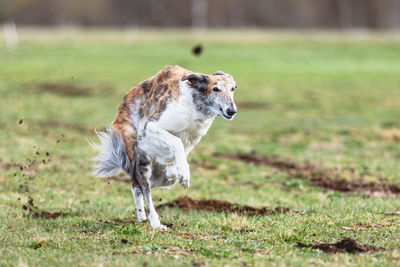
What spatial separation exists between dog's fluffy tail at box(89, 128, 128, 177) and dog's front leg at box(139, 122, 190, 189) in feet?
1.49

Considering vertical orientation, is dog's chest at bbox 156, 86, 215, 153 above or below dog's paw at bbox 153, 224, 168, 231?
above

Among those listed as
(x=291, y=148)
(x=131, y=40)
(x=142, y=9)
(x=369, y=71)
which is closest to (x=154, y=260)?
(x=291, y=148)

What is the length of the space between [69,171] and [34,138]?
4.43 meters

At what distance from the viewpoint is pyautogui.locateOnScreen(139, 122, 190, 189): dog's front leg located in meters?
7.79

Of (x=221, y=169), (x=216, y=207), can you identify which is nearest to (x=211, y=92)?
(x=216, y=207)

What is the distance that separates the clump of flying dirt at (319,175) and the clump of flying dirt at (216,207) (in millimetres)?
2890

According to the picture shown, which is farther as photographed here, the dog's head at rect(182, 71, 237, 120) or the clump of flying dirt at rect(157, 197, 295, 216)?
the clump of flying dirt at rect(157, 197, 295, 216)

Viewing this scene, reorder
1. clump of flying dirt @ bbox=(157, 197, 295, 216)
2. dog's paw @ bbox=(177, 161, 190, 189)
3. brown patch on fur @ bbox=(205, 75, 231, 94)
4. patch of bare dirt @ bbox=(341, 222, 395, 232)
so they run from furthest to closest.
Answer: clump of flying dirt @ bbox=(157, 197, 295, 216)
patch of bare dirt @ bbox=(341, 222, 395, 232)
brown patch on fur @ bbox=(205, 75, 231, 94)
dog's paw @ bbox=(177, 161, 190, 189)

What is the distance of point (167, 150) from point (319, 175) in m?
6.32

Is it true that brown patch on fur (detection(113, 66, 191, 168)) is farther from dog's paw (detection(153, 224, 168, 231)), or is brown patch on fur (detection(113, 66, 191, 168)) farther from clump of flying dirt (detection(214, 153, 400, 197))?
clump of flying dirt (detection(214, 153, 400, 197))

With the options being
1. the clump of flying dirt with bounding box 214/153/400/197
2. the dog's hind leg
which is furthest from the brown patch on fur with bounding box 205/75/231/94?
the clump of flying dirt with bounding box 214/153/400/197

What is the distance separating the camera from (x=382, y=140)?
1833 cm

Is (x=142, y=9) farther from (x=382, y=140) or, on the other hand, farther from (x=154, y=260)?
(x=154, y=260)

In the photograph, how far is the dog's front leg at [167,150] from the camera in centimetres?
779
